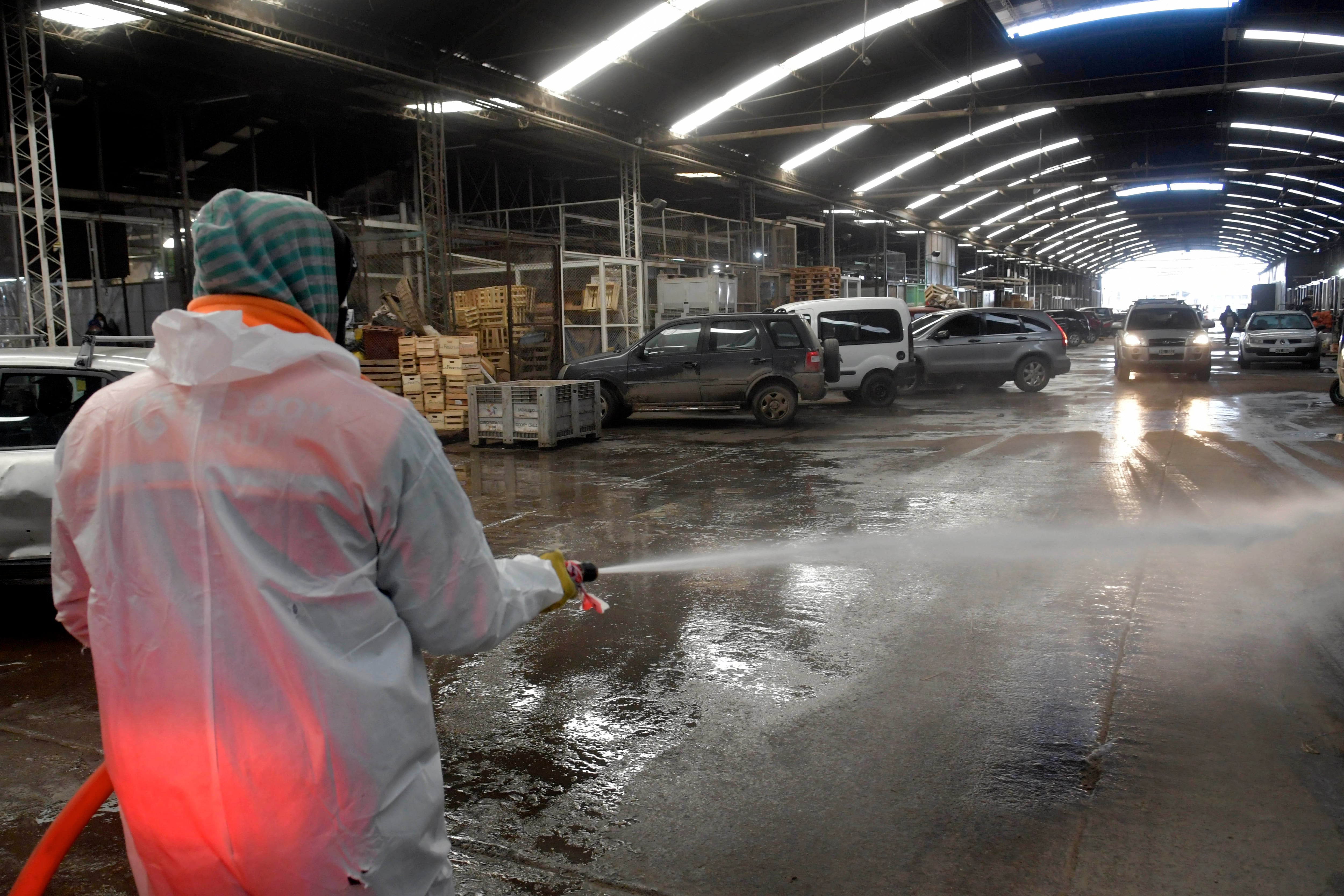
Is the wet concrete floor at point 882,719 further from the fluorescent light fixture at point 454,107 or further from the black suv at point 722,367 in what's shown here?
the fluorescent light fixture at point 454,107

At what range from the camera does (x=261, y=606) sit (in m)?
1.47

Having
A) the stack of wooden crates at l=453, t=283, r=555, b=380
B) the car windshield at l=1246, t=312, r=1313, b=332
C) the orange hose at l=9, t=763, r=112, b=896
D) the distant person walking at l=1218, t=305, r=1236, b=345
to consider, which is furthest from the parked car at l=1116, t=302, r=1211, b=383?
the orange hose at l=9, t=763, r=112, b=896

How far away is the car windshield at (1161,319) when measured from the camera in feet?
74.1

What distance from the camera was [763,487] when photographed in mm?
9555

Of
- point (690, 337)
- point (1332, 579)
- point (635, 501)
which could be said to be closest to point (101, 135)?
point (690, 337)

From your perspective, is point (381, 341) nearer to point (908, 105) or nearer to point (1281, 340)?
point (908, 105)

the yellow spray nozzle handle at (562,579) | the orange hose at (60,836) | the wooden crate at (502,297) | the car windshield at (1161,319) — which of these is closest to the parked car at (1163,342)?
the car windshield at (1161,319)

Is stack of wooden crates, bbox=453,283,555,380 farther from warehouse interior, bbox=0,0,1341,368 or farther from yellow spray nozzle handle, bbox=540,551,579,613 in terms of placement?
yellow spray nozzle handle, bbox=540,551,579,613

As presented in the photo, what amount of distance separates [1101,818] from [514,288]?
578 inches

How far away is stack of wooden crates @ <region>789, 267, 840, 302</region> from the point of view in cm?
2783

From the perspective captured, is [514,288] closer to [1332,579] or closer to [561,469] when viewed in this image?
[561,469]

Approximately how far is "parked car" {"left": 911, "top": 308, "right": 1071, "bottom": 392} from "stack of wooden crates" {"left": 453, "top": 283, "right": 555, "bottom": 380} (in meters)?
7.64

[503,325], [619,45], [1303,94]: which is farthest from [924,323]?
[1303,94]

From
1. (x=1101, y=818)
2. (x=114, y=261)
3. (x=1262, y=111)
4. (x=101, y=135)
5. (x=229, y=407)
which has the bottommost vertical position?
(x=1101, y=818)
